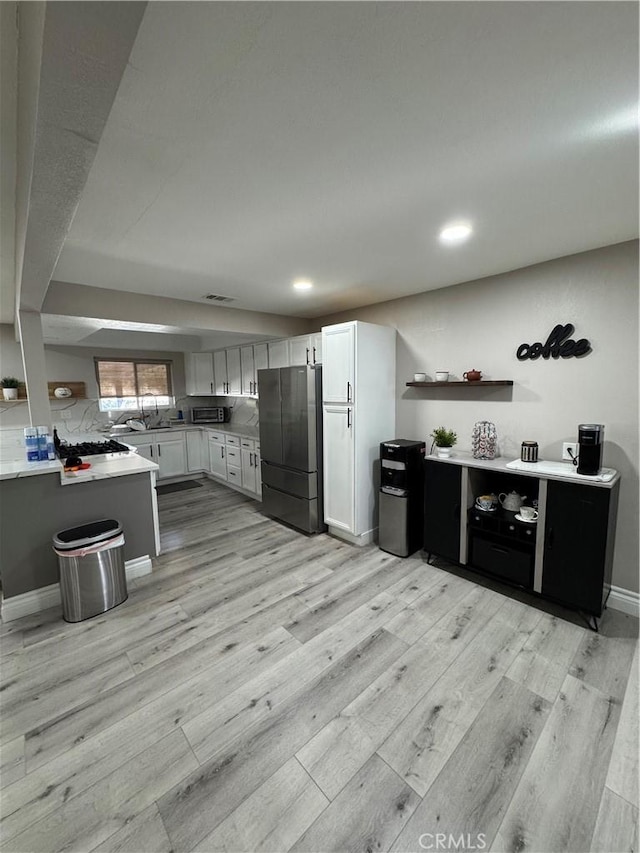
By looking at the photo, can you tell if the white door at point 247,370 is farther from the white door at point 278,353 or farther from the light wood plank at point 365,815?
the light wood plank at point 365,815

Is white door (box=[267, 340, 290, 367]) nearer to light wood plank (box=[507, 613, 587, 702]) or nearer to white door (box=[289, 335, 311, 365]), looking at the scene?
white door (box=[289, 335, 311, 365])

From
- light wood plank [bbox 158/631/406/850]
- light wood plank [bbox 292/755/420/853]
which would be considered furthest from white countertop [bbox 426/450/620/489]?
light wood plank [bbox 292/755/420/853]

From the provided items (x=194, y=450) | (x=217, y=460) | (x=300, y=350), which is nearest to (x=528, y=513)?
(x=300, y=350)

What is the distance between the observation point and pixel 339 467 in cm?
352

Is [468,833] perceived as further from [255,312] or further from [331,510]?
[255,312]

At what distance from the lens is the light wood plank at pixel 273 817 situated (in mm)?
1229

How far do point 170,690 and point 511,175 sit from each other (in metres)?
2.99

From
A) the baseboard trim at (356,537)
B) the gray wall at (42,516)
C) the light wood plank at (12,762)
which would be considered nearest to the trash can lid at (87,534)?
the gray wall at (42,516)

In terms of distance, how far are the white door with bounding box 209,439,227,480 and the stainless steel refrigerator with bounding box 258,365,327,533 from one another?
1.63 m

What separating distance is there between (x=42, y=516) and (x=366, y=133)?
10.1 ft

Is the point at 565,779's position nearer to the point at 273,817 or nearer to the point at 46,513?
the point at 273,817

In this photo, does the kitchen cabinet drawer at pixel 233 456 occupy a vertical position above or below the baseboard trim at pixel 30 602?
above

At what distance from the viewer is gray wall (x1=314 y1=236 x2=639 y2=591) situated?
7.70 ft

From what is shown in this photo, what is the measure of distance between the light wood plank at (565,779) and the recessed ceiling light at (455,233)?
2.55 m
